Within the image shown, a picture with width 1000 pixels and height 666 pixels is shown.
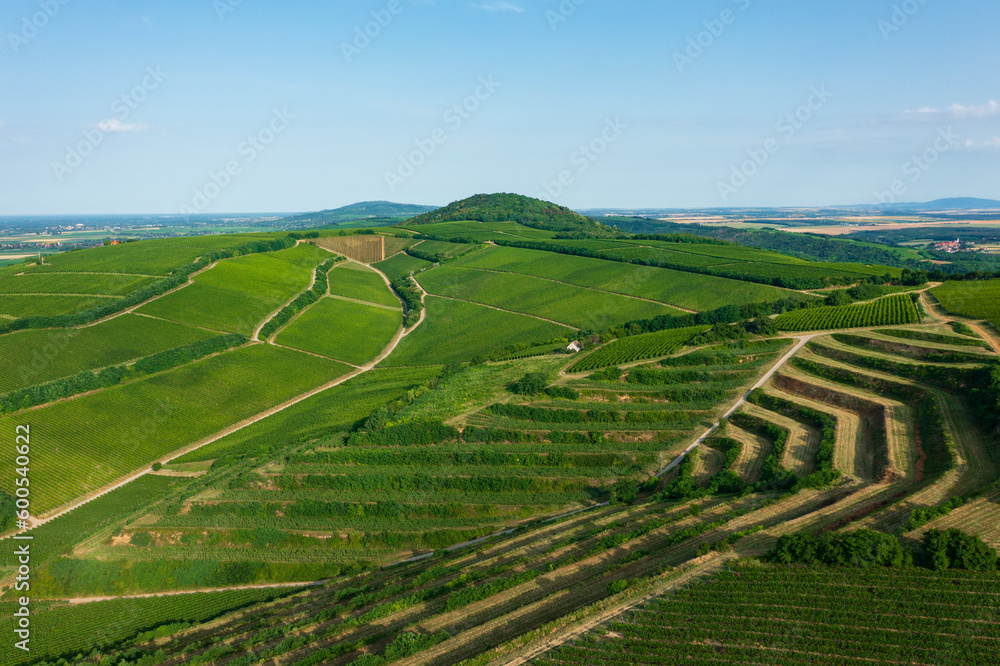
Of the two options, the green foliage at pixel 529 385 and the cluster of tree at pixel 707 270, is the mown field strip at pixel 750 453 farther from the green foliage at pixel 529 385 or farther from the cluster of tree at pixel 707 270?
the cluster of tree at pixel 707 270

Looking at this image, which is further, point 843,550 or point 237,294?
point 237,294

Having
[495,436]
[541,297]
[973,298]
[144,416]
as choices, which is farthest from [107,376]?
[973,298]

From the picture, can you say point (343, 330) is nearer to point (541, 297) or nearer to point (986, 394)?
point (541, 297)

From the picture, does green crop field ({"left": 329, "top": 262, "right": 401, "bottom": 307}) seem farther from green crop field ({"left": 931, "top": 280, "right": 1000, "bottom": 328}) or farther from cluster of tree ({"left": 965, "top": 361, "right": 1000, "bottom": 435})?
cluster of tree ({"left": 965, "top": 361, "right": 1000, "bottom": 435})

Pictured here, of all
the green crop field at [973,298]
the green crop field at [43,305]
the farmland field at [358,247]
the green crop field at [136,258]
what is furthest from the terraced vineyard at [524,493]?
the farmland field at [358,247]

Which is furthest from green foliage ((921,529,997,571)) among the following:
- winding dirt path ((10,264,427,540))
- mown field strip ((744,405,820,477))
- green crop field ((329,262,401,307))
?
green crop field ((329,262,401,307))

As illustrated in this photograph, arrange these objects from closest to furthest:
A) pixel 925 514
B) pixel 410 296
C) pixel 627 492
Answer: pixel 925 514
pixel 627 492
pixel 410 296
